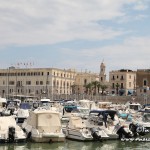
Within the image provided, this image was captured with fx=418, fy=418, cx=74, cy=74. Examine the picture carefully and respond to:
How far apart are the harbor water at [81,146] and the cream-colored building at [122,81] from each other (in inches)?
3690

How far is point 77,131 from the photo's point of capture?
108 feet

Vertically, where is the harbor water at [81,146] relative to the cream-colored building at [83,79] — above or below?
below

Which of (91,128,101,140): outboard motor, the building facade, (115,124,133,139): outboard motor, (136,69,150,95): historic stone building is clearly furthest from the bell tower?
(91,128,101,140): outboard motor

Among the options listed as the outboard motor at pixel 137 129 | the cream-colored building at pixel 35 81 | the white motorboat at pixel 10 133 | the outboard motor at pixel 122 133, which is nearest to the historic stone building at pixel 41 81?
the cream-colored building at pixel 35 81

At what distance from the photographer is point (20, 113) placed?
142ft

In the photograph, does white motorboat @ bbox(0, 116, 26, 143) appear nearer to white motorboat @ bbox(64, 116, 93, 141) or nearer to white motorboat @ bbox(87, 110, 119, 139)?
white motorboat @ bbox(64, 116, 93, 141)

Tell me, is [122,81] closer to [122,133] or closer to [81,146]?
[122,133]

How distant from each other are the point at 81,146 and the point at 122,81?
98111mm

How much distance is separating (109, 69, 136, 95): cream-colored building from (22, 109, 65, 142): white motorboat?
94.2m

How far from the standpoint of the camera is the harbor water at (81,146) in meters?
29.5

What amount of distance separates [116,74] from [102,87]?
20.6ft

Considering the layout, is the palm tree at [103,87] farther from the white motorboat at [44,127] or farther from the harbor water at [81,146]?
the white motorboat at [44,127]

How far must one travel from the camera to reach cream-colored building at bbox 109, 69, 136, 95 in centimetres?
12738

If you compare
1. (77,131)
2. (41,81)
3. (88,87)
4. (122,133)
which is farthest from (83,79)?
(77,131)
